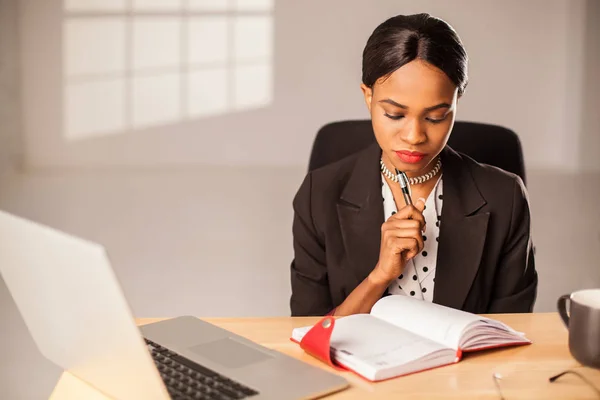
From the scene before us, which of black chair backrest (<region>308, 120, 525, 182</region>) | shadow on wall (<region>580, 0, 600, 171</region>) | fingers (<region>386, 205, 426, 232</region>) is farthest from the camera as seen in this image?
shadow on wall (<region>580, 0, 600, 171</region>)

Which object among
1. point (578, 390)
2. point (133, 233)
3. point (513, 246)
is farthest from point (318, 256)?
point (133, 233)

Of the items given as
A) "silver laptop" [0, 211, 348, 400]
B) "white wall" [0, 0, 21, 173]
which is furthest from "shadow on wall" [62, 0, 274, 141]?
"silver laptop" [0, 211, 348, 400]

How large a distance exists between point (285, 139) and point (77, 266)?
368 cm

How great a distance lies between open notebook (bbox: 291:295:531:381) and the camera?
1.14 meters

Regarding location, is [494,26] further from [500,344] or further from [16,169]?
[500,344]

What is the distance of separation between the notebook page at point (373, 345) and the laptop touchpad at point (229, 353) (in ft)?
0.33

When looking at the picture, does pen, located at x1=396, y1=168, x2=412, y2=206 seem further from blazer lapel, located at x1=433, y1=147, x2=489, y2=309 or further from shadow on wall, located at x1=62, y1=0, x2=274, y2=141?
shadow on wall, located at x1=62, y1=0, x2=274, y2=141

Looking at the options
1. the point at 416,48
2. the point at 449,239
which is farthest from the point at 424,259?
the point at 416,48

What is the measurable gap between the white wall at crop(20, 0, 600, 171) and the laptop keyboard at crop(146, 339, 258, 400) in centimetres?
343

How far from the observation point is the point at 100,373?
1043 mm

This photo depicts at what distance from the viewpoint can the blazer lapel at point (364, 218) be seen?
1759 millimetres

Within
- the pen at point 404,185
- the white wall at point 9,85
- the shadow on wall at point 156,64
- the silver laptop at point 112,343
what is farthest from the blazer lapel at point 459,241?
the white wall at point 9,85

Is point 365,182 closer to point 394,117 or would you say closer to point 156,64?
point 394,117

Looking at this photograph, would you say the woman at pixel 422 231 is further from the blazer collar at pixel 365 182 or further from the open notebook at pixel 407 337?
the open notebook at pixel 407 337
